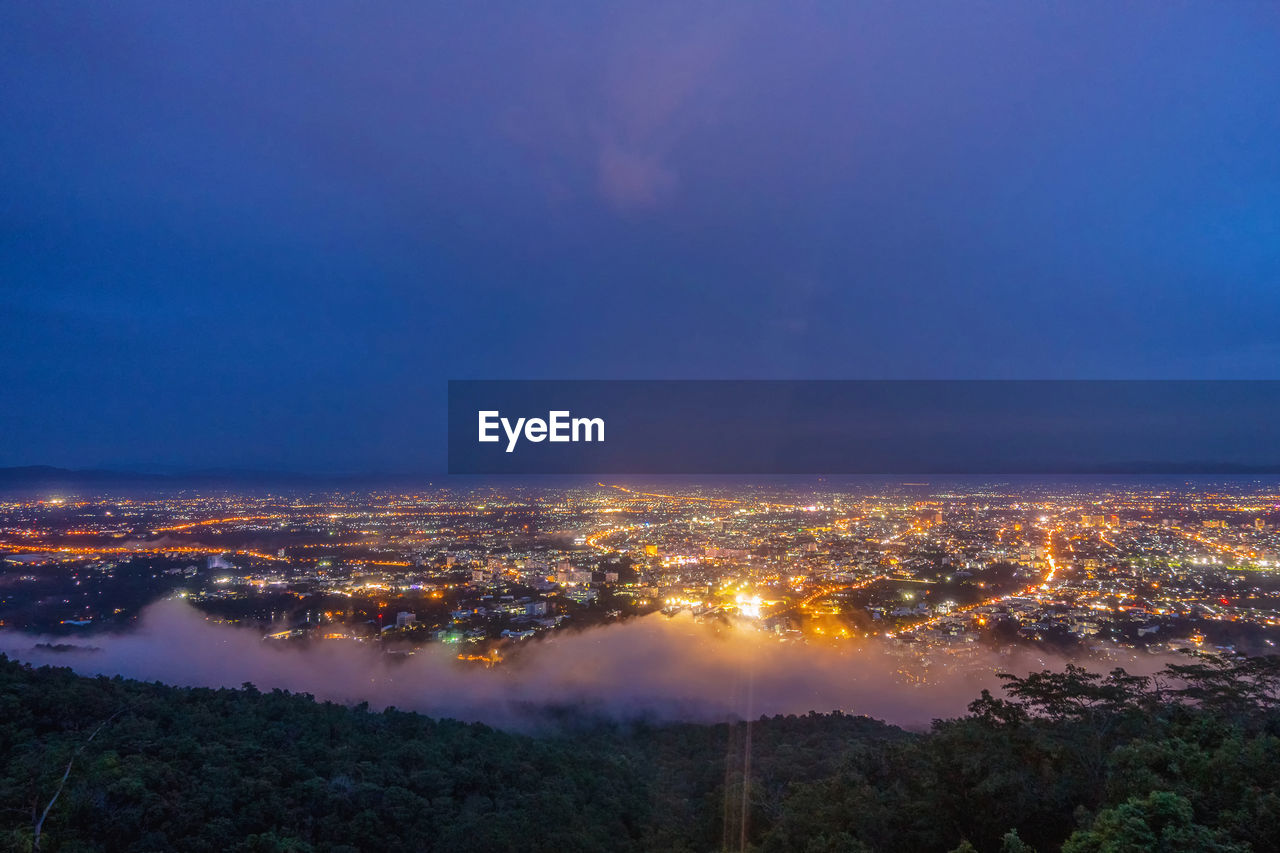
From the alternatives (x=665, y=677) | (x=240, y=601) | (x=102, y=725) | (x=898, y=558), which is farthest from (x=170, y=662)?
(x=898, y=558)

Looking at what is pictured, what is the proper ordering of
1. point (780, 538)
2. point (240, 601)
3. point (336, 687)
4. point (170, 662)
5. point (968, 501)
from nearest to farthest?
point (336, 687)
point (170, 662)
point (240, 601)
point (780, 538)
point (968, 501)

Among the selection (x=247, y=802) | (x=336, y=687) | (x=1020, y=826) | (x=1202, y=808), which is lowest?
Answer: (x=336, y=687)

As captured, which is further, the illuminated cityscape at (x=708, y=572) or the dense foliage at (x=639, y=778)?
the illuminated cityscape at (x=708, y=572)

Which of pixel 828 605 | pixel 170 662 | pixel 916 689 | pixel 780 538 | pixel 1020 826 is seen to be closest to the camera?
pixel 1020 826

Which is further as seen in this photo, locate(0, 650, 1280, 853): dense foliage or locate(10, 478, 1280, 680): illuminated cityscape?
locate(10, 478, 1280, 680): illuminated cityscape

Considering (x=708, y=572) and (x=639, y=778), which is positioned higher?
(x=708, y=572)

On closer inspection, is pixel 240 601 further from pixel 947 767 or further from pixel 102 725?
pixel 947 767

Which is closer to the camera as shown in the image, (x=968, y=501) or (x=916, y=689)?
(x=916, y=689)

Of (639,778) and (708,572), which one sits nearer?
(639,778)
